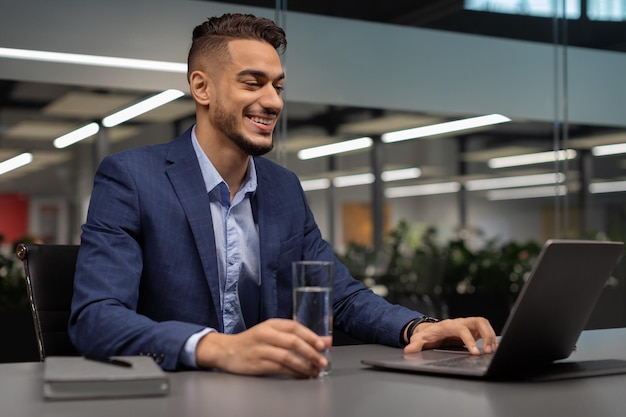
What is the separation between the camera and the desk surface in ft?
3.93

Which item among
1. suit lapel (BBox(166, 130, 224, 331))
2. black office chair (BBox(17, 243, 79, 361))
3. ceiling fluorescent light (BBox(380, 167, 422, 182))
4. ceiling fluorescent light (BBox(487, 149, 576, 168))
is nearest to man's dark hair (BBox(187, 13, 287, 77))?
suit lapel (BBox(166, 130, 224, 331))

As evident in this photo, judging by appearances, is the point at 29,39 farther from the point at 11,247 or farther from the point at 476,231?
the point at 476,231

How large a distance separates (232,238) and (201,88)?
0.40 m

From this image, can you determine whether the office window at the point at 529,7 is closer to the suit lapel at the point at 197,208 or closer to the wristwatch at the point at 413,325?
the suit lapel at the point at 197,208

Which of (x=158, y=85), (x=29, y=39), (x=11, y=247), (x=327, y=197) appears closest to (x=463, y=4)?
(x=327, y=197)

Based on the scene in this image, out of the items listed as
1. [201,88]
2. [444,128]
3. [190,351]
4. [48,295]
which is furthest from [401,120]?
[190,351]

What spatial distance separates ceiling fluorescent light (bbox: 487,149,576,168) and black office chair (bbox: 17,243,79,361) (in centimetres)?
326

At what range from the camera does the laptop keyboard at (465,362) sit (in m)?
1.54

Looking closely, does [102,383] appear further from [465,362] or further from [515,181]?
[515,181]

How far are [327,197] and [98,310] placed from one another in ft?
9.24

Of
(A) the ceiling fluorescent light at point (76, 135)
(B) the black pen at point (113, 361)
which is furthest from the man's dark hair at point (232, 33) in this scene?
(A) the ceiling fluorescent light at point (76, 135)

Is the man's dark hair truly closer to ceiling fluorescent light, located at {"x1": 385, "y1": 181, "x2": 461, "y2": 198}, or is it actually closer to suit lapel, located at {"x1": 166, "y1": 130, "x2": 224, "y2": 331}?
suit lapel, located at {"x1": 166, "y1": 130, "x2": 224, "y2": 331}

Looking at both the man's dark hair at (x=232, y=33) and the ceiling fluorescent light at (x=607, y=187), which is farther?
the ceiling fluorescent light at (x=607, y=187)

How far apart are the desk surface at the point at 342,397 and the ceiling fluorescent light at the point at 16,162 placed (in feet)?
7.90
